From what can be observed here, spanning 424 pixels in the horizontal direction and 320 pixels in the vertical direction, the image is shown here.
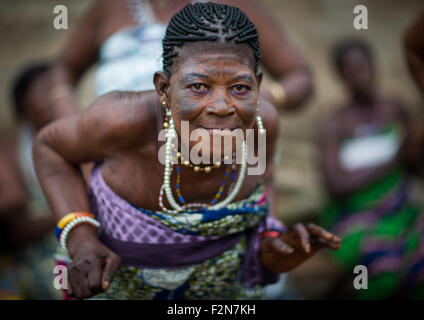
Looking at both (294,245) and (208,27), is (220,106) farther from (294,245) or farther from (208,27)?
(294,245)

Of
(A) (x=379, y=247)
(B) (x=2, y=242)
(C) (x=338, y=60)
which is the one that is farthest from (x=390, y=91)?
(B) (x=2, y=242)

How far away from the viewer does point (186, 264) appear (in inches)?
75.9

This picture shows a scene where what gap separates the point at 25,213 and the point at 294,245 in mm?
2647

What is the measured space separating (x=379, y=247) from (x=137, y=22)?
2.49 m

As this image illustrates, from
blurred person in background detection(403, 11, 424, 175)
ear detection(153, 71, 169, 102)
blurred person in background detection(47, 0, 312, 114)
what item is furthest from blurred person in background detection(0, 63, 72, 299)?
blurred person in background detection(403, 11, 424, 175)

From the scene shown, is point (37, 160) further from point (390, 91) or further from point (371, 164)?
point (390, 91)

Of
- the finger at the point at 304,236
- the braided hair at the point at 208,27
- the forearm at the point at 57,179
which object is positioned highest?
the braided hair at the point at 208,27

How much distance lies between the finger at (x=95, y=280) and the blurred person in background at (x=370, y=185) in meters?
2.44

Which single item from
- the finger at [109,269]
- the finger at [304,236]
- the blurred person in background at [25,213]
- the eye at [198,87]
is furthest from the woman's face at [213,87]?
the blurred person in background at [25,213]

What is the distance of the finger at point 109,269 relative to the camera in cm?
167

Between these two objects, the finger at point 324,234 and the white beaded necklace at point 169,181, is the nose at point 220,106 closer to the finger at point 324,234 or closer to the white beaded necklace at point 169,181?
the white beaded necklace at point 169,181

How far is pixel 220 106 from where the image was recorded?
158 cm

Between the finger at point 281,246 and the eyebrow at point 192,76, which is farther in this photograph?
the finger at point 281,246

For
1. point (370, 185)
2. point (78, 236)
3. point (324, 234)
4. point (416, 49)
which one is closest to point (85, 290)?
point (78, 236)
